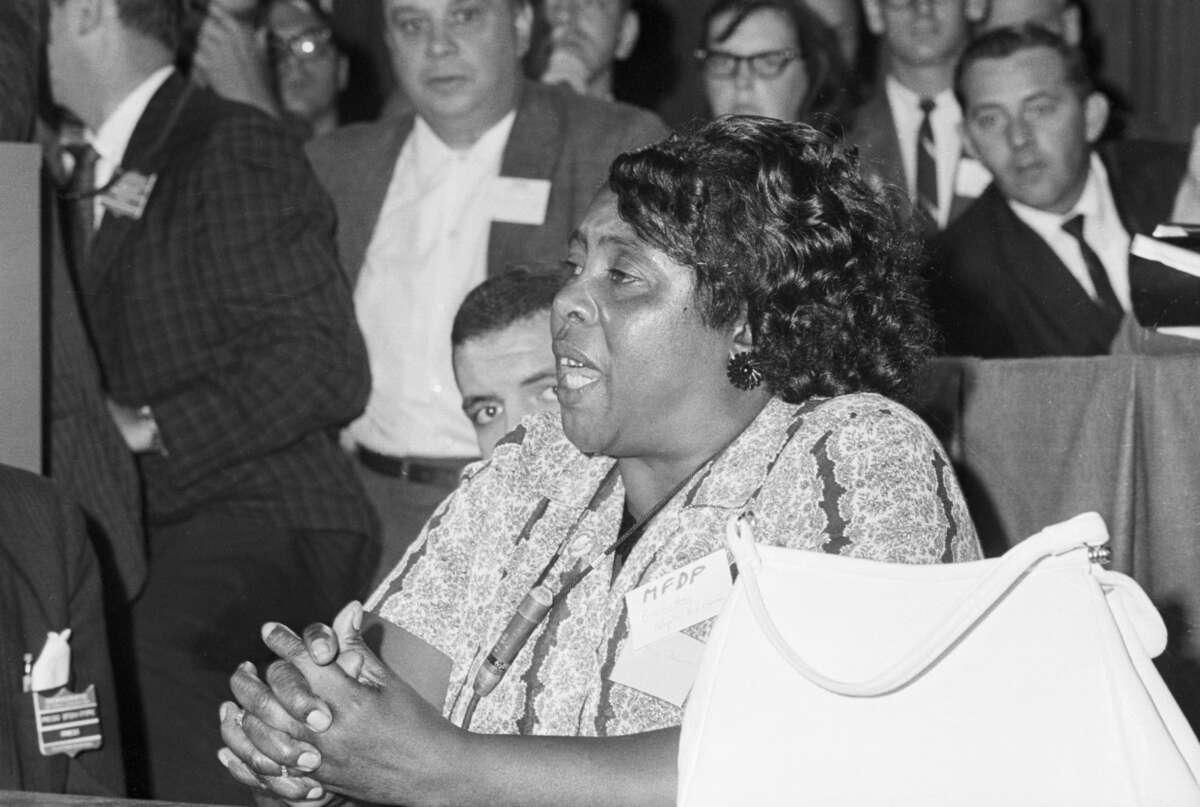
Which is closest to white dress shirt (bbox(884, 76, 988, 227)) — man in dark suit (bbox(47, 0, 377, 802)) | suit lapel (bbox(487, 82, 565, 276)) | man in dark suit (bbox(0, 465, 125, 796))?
suit lapel (bbox(487, 82, 565, 276))

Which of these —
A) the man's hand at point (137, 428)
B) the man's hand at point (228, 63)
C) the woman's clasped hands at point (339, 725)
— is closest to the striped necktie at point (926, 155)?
the man's hand at point (228, 63)

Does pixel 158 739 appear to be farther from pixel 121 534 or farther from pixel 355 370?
pixel 355 370

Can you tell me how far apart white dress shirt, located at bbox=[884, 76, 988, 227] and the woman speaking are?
208 centimetres

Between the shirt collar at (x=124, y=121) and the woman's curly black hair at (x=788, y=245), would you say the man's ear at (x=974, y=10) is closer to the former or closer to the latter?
the shirt collar at (x=124, y=121)

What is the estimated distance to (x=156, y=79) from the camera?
343cm

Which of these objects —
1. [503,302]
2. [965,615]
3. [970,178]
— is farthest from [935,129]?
[965,615]

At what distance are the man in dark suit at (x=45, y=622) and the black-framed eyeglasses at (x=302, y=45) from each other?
2468mm

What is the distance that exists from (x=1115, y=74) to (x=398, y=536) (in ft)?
10.1

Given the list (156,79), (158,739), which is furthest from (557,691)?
(156,79)

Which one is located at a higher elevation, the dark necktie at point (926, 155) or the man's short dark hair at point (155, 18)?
the man's short dark hair at point (155, 18)

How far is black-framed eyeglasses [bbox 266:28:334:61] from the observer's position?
4801mm

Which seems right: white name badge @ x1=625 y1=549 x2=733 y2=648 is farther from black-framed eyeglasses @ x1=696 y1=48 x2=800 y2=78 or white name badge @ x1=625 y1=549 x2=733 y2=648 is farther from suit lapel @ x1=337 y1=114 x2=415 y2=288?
black-framed eyeglasses @ x1=696 y1=48 x2=800 y2=78

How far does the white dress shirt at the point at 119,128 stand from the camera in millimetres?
3408

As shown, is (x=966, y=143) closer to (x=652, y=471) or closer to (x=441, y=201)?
(x=441, y=201)
